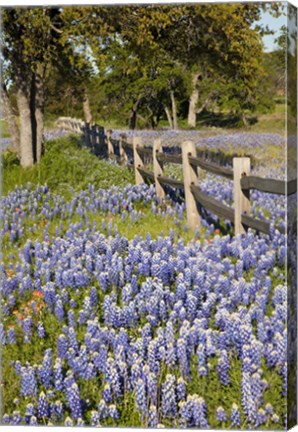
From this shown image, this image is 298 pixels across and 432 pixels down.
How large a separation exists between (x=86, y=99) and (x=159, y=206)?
0.83m

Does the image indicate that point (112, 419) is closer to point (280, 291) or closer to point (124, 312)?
point (124, 312)

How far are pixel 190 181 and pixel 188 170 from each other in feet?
0.24

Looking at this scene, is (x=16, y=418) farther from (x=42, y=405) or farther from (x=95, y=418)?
(x=95, y=418)

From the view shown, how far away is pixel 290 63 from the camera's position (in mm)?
5359

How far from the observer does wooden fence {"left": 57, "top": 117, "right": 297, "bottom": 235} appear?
18.2 ft

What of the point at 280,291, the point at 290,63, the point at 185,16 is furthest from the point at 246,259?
the point at 185,16

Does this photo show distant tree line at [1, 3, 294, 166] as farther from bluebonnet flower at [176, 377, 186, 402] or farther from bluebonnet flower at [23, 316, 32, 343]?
bluebonnet flower at [176, 377, 186, 402]

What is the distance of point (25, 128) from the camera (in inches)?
238

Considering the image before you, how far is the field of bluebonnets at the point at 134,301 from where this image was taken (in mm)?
5375

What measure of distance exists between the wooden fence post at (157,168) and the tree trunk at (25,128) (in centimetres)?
84

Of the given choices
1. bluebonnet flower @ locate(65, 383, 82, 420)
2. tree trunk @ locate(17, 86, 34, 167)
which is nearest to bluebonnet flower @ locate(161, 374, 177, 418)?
bluebonnet flower @ locate(65, 383, 82, 420)

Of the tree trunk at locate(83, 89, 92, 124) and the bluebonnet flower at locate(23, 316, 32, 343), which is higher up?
the tree trunk at locate(83, 89, 92, 124)

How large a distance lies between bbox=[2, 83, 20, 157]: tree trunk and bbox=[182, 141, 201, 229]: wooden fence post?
3.62 ft

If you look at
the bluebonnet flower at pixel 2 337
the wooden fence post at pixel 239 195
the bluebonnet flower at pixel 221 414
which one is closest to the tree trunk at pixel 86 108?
the wooden fence post at pixel 239 195
